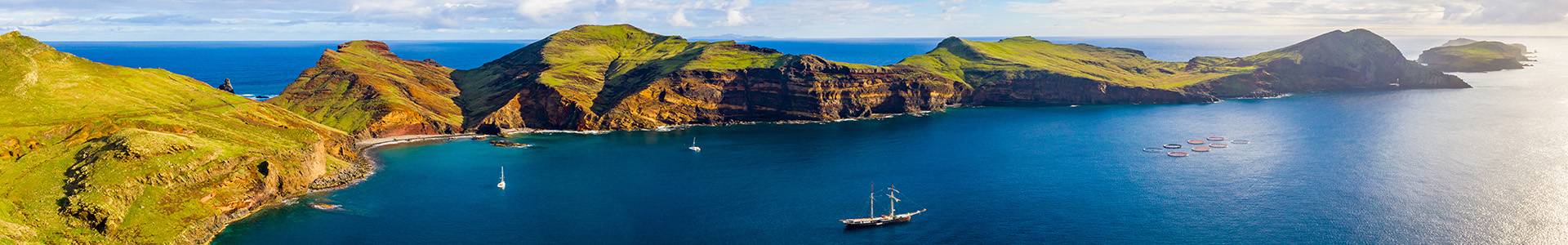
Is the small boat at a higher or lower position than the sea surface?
lower

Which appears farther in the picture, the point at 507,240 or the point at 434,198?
the point at 434,198

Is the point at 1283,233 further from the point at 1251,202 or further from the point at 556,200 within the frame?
the point at 556,200

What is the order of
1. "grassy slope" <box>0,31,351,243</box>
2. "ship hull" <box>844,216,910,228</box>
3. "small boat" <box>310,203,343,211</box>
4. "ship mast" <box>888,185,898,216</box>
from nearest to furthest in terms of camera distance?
"grassy slope" <box>0,31,351,243</box> < "ship hull" <box>844,216,910,228</box> < "ship mast" <box>888,185,898,216</box> < "small boat" <box>310,203,343,211</box>

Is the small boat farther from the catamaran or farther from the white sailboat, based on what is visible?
the catamaran

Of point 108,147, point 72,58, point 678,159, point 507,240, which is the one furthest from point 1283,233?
point 72,58

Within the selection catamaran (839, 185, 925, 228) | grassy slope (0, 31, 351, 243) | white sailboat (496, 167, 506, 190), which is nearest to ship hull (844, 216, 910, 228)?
catamaran (839, 185, 925, 228)

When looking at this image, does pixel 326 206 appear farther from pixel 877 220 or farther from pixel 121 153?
pixel 877 220

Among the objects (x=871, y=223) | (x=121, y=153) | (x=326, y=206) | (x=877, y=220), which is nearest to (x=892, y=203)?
(x=877, y=220)

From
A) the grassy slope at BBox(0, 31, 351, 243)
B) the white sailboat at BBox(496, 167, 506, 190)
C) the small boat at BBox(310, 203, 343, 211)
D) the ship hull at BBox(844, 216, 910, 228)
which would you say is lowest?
the small boat at BBox(310, 203, 343, 211)
